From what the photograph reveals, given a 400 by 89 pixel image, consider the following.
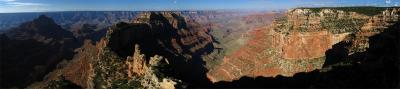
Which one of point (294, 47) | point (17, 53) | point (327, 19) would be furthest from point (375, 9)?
point (17, 53)

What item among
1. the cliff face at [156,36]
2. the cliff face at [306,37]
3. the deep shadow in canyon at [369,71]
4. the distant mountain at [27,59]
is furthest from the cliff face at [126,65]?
the cliff face at [306,37]

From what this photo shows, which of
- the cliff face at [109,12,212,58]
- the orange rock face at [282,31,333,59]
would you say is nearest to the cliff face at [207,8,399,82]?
the orange rock face at [282,31,333,59]

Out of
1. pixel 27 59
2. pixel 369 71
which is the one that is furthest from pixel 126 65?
pixel 27 59

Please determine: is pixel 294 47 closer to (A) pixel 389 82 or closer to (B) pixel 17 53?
(A) pixel 389 82

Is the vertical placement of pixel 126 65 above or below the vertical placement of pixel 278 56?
above

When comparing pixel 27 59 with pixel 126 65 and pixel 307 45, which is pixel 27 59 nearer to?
pixel 307 45

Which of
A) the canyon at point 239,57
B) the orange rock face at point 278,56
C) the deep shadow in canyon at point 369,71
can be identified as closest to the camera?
the deep shadow in canyon at point 369,71

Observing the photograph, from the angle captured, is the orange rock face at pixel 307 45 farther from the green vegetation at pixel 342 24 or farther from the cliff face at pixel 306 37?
the green vegetation at pixel 342 24

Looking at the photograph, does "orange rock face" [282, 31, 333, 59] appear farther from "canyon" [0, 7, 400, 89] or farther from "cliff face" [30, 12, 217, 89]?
"cliff face" [30, 12, 217, 89]
